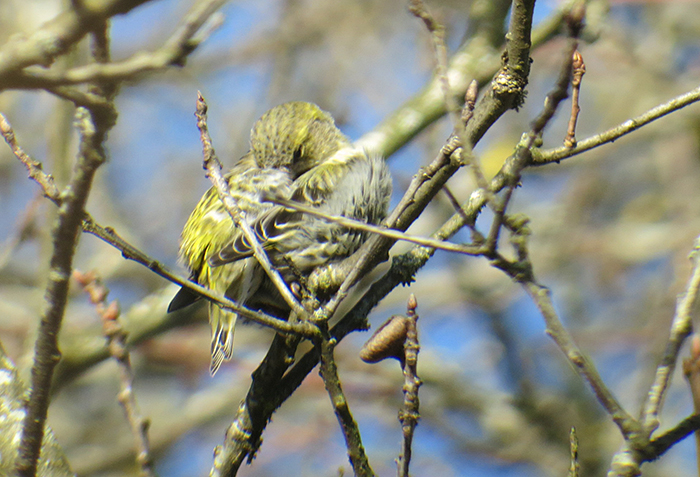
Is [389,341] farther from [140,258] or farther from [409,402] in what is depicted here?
[140,258]

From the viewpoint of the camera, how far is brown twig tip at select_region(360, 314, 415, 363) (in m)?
2.06

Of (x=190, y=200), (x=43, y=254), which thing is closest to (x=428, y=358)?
(x=43, y=254)

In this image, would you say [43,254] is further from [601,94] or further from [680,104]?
[601,94]

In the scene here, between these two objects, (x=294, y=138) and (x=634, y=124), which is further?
(x=294, y=138)

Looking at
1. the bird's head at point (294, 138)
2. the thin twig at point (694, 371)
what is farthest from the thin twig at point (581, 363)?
the bird's head at point (294, 138)

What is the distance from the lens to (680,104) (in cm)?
197

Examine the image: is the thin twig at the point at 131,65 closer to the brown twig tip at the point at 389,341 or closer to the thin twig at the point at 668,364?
the brown twig tip at the point at 389,341

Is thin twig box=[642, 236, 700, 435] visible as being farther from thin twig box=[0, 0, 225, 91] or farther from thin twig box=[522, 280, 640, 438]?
thin twig box=[0, 0, 225, 91]

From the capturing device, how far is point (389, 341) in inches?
81.7

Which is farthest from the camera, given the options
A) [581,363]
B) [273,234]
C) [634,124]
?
[273,234]

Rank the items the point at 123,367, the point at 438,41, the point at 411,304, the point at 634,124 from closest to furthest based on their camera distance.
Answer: the point at 438,41, the point at 634,124, the point at 411,304, the point at 123,367

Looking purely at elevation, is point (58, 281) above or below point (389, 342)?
above

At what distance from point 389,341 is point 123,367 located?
90 centimetres

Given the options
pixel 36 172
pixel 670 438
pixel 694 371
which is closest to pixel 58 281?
pixel 36 172
